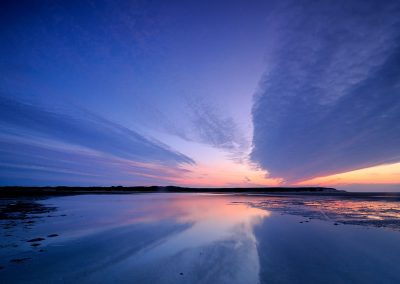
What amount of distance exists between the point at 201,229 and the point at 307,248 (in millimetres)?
5853

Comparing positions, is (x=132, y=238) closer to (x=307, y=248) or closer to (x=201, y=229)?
(x=201, y=229)

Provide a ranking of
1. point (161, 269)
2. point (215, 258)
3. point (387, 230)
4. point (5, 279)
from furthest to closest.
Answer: point (387, 230), point (215, 258), point (161, 269), point (5, 279)

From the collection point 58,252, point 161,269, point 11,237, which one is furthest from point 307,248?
point 11,237

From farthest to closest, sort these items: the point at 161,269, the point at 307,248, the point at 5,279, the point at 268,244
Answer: the point at 268,244 < the point at 307,248 < the point at 161,269 < the point at 5,279

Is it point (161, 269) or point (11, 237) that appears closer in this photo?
point (161, 269)

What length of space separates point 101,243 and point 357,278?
957 cm

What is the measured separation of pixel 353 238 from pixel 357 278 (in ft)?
17.8

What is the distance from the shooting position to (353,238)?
10844 mm

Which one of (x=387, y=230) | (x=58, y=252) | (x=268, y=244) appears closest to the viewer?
(x=58, y=252)

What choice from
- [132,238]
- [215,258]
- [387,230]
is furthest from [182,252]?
[387,230]

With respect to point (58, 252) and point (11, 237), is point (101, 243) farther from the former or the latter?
point (11, 237)

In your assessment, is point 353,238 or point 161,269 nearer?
point 161,269

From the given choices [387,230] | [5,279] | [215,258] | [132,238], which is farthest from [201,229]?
[387,230]

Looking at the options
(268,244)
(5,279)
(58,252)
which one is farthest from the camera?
(268,244)
